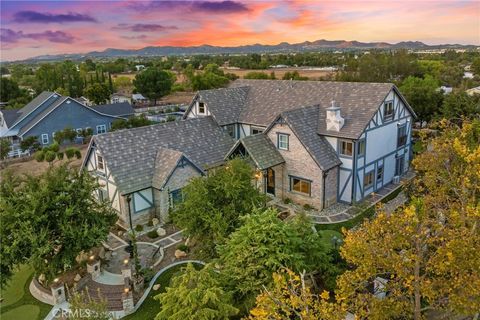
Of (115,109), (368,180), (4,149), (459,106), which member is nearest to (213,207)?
(368,180)

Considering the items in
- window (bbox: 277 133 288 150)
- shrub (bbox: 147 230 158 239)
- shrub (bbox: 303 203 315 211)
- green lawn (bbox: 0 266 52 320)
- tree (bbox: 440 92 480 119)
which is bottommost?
green lawn (bbox: 0 266 52 320)

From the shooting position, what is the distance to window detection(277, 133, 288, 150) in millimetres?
29516

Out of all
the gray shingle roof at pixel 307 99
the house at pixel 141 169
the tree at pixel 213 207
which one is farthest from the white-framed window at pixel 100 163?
the gray shingle roof at pixel 307 99

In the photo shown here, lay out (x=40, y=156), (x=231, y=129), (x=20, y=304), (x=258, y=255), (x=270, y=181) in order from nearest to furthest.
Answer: (x=258, y=255) < (x=20, y=304) < (x=270, y=181) < (x=231, y=129) < (x=40, y=156)

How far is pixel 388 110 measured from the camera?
30531 mm

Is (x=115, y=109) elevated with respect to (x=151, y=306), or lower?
elevated

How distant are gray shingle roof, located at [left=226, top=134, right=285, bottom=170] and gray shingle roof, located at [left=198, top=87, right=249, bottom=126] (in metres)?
5.77

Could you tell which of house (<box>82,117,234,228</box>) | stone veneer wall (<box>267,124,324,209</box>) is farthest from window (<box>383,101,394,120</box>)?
house (<box>82,117,234,228</box>)

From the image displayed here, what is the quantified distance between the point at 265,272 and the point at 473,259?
7.24 metres

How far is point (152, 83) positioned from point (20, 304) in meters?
75.7

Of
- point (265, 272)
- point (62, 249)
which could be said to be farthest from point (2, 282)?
point (265, 272)

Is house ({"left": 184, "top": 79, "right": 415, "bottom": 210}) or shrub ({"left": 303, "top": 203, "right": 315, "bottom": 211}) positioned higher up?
house ({"left": 184, "top": 79, "right": 415, "bottom": 210})

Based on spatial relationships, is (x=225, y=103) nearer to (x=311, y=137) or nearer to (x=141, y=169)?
(x=311, y=137)

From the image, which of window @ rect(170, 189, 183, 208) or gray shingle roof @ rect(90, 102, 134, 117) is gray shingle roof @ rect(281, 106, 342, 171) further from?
gray shingle roof @ rect(90, 102, 134, 117)
